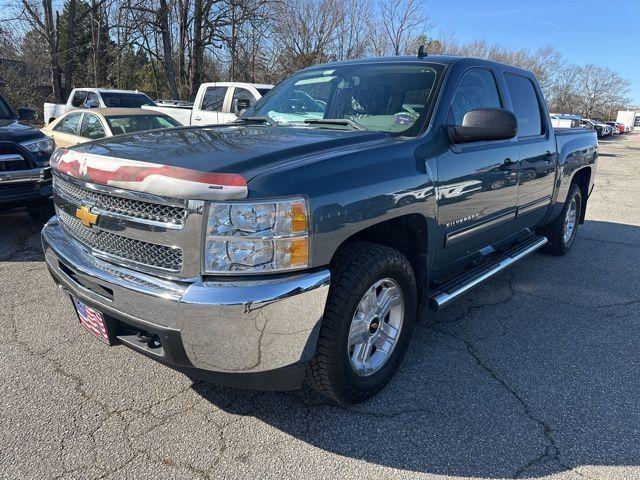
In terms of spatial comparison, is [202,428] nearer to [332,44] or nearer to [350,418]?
[350,418]

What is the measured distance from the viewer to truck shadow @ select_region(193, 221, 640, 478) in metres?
2.35

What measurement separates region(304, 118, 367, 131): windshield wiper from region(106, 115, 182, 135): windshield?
5.03 metres

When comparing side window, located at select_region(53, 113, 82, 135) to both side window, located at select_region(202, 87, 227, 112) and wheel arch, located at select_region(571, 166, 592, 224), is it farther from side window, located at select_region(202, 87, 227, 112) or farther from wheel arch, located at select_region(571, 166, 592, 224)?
wheel arch, located at select_region(571, 166, 592, 224)

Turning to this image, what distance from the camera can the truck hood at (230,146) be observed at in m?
2.16

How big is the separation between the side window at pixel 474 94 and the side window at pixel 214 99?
8.35m

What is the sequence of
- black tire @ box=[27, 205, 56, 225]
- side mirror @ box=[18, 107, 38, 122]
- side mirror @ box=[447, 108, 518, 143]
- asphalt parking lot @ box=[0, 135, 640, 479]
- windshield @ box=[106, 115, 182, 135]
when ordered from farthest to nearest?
1. windshield @ box=[106, 115, 182, 135]
2. side mirror @ box=[18, 107, 38, 122]
3. black tire @ box=[27, 205, 56, 225]
4. side mirror @ box=[447, 108, 518, 143]
5. asphalt parking lot @ box=[0, 135, 640, 479]

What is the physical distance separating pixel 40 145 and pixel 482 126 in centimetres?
486

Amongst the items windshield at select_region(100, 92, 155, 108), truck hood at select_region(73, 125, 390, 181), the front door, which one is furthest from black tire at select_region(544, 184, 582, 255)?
windshield at select_region(100, 92, 155, 108)

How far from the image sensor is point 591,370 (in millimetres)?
3150

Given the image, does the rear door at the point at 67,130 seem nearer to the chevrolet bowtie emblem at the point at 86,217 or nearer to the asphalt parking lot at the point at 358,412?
the asphalt parking lot at the point at 358,412

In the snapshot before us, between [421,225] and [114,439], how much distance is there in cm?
196

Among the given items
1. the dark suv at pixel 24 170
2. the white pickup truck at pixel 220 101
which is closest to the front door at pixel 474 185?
the dark suv at pixel 24 170

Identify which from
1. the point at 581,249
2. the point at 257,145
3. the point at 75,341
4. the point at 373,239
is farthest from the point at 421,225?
the point at 581,249

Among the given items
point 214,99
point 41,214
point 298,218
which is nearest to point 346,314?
point 298,218
